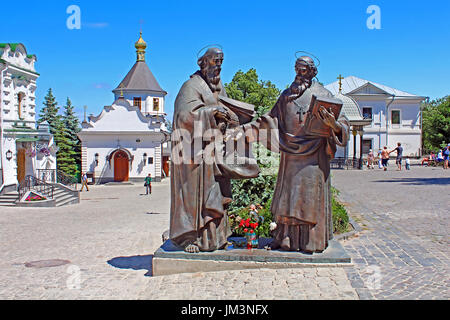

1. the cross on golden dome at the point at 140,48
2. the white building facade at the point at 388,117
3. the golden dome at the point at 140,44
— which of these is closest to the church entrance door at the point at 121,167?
the cross on golden dome at the point at 140,48

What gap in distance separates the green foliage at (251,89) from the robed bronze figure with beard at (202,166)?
118 ft

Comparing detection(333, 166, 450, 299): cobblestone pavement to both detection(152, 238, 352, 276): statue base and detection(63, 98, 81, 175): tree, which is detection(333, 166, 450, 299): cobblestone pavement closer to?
detection(152, 238, 352, 276): statue base

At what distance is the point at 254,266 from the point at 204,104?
230 cm

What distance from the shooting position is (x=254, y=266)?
6.39 metres

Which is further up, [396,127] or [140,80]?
[140,80]

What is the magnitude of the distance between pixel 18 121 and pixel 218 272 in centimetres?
2285

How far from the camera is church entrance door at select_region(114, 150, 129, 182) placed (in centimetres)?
3806

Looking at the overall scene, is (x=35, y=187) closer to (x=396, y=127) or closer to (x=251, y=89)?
(x=251, y=89)

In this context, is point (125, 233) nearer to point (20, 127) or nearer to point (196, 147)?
point (196, 147)

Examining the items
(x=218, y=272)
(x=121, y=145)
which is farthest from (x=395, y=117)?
(x=218, y=272)

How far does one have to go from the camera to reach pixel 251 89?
145ft

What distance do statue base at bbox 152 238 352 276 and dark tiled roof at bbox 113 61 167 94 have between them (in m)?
39.1

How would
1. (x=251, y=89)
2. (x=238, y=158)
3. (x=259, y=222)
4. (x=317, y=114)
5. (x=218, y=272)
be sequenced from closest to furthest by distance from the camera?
(x=317, y=114) → (x=218, y=272) → (x=238, y=158) → (x=259, y=222) → (x=251, y=89)
